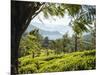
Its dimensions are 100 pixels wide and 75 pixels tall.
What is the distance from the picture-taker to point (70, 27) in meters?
2.19

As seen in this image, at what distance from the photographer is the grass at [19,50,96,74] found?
2.06 meters

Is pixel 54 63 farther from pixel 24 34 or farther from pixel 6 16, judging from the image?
pixel 6 16

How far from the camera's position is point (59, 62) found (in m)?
2.15

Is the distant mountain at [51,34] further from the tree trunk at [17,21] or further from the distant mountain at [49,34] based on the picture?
the tree trunk at [17,21]

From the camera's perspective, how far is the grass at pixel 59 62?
2.06 m

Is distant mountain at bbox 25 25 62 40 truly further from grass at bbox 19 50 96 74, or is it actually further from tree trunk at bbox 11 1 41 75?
grass at bbox 19 50 96 74

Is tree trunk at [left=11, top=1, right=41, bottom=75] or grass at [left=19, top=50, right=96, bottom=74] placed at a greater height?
tree trunk at [left=11, top=1, right=41, bottom=75]

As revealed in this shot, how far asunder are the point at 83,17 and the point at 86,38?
0.79ft

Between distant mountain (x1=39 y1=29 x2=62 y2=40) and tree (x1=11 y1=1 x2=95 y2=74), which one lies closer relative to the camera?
tree (x1=11 y1=1 x2=95 y2=74)

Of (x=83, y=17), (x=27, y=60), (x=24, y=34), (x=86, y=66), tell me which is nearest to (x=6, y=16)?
(x=24, y=34)

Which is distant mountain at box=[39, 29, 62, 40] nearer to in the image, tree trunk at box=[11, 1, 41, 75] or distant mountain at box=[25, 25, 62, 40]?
distant mountain at box=[25, 25, 62, 40]

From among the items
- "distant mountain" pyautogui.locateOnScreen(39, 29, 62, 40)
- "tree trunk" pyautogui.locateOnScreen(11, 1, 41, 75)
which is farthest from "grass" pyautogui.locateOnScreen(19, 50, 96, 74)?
"distant mountain" pyautogui.locateOnScreen(39, 29, 62, 40)

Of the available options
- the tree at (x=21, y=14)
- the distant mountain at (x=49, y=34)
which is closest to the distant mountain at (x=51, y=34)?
the distant mountain at (x=49, y=34)

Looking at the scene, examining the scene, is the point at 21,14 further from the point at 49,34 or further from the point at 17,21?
the point at 49,34
